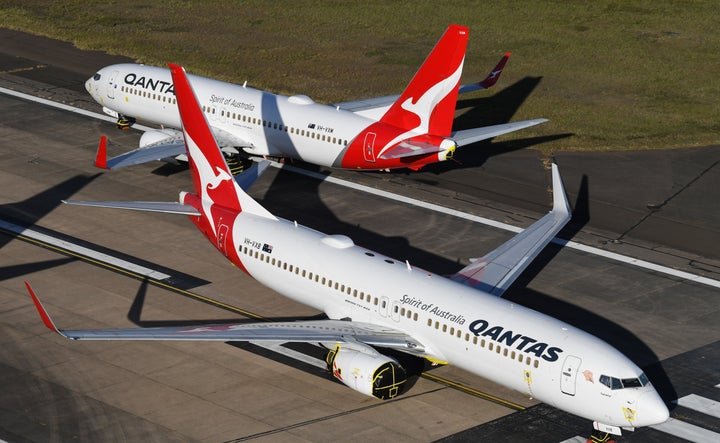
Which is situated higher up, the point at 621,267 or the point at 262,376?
the point at 621,267

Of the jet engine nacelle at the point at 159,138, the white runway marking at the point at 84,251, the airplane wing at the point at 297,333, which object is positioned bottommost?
the white runway marking at the point at 84,251

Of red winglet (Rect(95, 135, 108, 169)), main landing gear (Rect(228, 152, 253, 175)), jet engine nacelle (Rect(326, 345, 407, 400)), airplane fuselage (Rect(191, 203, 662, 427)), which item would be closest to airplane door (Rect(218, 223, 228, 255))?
airplane fuselage (Rect(191, 203, 662, 427))

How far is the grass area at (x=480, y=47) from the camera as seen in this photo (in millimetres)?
79625

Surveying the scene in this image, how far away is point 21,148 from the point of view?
2660 inches

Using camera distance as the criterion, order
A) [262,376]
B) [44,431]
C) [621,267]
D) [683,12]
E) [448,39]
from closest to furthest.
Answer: [44,431]
[262,376]
[621,267]
[448,39]
[683,12]

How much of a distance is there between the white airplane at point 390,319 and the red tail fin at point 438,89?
40.6 ft

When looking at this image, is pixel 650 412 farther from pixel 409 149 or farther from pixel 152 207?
pixel 409 149

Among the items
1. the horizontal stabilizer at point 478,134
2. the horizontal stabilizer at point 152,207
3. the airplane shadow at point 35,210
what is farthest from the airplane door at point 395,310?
the horizontal stabilizer at point 478,134

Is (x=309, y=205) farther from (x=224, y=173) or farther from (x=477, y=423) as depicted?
(x=477, y=423)

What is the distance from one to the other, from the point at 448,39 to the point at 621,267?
15899mm

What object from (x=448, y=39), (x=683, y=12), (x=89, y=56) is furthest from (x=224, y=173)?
(x=683, y=12)

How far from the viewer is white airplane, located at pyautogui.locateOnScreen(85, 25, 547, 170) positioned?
→ 60.6m

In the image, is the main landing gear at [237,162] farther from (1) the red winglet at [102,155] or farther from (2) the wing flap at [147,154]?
(1) the red winglet at [102,155]

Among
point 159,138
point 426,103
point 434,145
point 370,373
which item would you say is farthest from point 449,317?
point 159,138
